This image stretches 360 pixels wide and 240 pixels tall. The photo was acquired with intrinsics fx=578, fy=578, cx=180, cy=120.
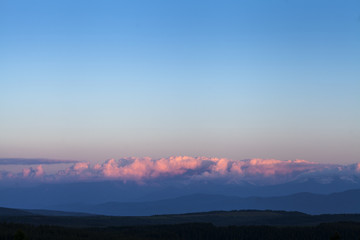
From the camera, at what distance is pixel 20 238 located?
12419 cm

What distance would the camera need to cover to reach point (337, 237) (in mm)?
118375

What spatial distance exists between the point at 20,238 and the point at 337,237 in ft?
219
